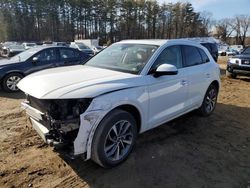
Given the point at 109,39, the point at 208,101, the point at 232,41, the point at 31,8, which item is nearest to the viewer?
the point at 208,101

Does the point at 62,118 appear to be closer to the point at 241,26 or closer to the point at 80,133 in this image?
the point at 80,133

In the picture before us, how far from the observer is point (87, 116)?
2881 millimetres

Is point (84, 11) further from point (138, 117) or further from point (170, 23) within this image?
point (138, 117)

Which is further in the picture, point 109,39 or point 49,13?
point 109,39

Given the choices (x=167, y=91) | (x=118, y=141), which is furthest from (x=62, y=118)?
(x=167, y=91)

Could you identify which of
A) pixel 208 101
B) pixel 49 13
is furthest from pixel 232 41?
pixel 208 101

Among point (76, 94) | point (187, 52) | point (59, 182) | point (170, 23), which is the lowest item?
point (59, 182)

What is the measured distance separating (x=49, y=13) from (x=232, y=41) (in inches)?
2513

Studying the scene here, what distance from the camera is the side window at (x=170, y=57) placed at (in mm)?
3928

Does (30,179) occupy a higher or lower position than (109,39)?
lower

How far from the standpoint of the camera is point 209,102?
5555 millimetres

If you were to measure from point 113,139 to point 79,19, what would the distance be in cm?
6301

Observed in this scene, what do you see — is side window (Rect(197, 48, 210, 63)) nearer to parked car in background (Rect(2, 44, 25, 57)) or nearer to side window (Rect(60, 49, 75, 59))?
side window (Rect(60, 49, 75, 59))

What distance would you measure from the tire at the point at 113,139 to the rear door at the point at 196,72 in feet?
5.45
